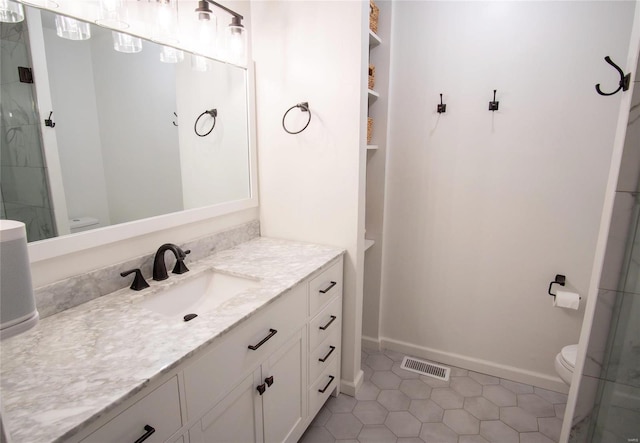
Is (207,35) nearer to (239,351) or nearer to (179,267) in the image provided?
(179,267)

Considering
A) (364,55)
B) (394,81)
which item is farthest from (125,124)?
(394,81)

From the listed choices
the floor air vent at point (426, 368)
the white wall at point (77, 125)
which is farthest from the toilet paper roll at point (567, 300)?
the white wall at point (77, 125)

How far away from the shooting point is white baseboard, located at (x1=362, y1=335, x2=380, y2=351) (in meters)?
2.58

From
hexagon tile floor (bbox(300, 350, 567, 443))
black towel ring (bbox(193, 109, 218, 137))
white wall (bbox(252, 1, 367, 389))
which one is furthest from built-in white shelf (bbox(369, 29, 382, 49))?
hexagon tile floor (bbox(300, 350, 567, 443))

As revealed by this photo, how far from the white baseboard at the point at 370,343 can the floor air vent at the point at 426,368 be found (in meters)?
0.21

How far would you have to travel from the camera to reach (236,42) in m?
1.73

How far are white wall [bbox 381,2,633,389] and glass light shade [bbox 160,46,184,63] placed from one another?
130 cm

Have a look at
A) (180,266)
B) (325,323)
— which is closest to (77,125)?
(180,266)

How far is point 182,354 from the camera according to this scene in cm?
96

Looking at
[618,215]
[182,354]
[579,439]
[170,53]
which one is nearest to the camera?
[182,354]

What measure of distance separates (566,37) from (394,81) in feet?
2.98

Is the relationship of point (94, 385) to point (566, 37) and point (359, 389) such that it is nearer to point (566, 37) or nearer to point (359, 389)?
point (359, 389)

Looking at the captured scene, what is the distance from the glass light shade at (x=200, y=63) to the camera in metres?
1.68

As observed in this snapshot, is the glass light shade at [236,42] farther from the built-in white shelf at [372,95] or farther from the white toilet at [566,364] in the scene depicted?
the white toilet at [566,364]
